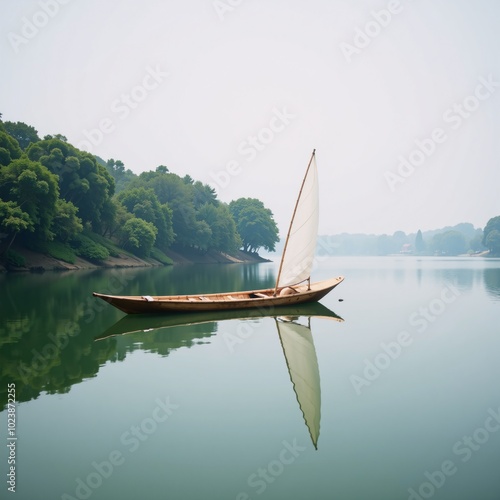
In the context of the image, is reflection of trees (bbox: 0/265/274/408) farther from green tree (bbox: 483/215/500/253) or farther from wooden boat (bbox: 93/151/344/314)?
green tree (bbox: 483/215/500/253)

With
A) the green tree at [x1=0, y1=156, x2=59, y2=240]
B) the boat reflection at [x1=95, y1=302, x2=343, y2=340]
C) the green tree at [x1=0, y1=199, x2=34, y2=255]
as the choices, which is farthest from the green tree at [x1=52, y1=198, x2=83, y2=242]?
the boat reflection at [x1=95, y1=302, x2=343, y2=340]

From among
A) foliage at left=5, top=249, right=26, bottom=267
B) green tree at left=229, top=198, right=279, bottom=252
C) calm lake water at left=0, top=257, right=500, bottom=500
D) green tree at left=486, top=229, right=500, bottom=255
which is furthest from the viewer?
green tree at left=486, top=229, right=500, bottom=255

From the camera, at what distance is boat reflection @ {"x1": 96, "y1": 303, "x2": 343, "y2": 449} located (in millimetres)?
11009

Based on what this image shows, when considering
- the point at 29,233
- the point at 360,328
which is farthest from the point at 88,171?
the point at 360,328

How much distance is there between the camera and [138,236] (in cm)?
7406

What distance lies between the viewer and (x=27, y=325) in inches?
741

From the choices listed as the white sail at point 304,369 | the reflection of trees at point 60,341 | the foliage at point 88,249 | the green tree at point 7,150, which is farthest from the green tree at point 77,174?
the white sail at point 304,369

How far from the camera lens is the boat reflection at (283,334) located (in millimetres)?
11009

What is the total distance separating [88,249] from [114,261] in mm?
5441

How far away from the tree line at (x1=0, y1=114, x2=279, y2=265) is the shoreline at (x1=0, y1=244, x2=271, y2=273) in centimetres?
102

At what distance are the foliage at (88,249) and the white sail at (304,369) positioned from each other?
156ft

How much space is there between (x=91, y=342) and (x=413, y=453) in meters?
12.4

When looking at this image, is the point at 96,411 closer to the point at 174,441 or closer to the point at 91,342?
the point at 174,441

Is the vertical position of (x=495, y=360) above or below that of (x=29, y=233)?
below
